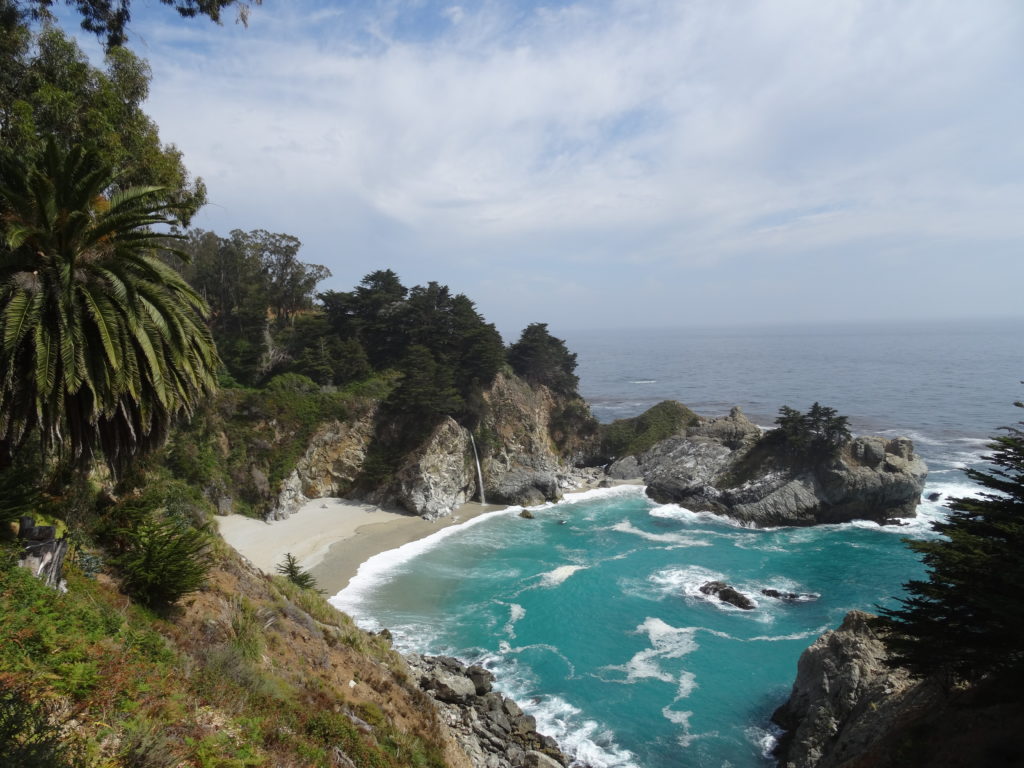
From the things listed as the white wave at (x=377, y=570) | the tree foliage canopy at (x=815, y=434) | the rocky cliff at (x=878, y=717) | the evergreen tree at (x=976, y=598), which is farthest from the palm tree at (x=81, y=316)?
the tree foliage canopy at (x=815, y=434)

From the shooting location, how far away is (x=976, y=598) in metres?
11.3

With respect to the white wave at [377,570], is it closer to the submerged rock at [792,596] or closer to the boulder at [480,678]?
the boulder at [480,678]

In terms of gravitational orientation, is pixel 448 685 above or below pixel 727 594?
above

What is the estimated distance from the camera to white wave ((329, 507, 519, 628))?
27.0m

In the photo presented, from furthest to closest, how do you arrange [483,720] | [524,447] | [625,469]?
[625,469]
[524,447]
[483,720]

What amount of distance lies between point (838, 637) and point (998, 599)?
28.2 feet

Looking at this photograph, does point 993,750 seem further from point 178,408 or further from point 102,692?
point 178,408

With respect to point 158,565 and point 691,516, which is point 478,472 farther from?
point 158,565

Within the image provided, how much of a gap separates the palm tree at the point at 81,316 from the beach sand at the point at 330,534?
21.1m

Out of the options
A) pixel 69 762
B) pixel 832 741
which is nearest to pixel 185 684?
pixel 69 762

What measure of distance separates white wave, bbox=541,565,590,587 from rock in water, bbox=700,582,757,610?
7.08 m

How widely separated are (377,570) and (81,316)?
25076 millimetres

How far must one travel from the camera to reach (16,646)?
6.64 m

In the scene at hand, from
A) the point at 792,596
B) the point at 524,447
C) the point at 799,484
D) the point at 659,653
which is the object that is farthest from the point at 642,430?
the point at 659,653
